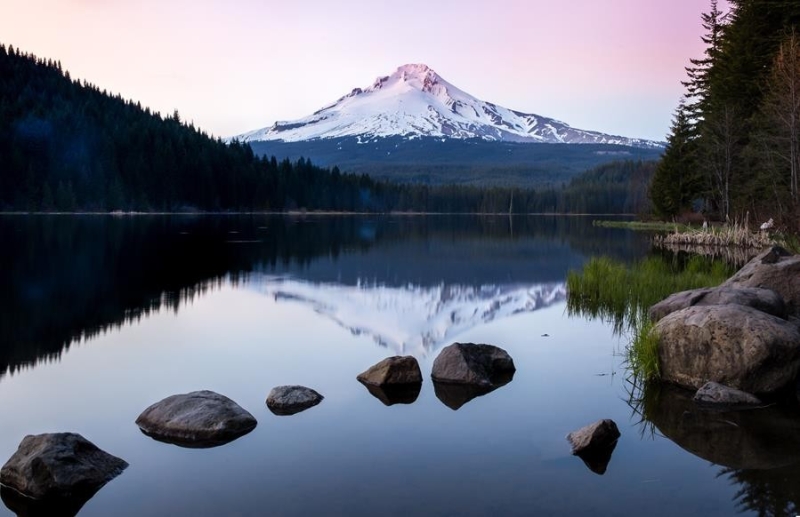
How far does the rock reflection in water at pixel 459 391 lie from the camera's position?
1005 cm

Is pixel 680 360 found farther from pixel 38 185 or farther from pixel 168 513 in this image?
pixel 38 185

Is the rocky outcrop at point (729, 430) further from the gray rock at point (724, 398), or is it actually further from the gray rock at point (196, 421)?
the gray rock at point (196, 421)

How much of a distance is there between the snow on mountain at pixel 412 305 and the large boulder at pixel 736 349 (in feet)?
17.1

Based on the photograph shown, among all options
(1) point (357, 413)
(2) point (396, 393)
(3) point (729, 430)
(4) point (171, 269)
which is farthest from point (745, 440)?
(4) point (171, 269)

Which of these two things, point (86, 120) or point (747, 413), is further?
point (86, 120)

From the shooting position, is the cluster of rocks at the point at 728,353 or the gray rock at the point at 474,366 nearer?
the cluster of rocks at the point at 728,353

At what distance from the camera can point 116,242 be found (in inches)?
1622

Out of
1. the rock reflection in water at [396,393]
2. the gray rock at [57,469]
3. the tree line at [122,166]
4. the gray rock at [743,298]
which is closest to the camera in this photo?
the gray rock at [57,469]

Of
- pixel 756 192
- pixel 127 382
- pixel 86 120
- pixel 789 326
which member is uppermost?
pixel 86 120

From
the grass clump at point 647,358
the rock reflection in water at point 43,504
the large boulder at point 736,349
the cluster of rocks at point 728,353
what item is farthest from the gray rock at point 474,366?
the rock reflection in water at point 43,504

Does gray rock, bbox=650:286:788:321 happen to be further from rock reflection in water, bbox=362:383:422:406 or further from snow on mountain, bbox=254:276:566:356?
rock reflection in water, bbox=362:383:422:406

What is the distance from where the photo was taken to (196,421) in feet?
27.7

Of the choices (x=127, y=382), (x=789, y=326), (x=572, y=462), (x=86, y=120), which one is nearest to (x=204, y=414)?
(x=127, y=382)

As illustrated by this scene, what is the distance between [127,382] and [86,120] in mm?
→ 125361
